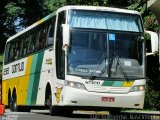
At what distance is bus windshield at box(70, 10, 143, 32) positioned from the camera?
58.1 ft

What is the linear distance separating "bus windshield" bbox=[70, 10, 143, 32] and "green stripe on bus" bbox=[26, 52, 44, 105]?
123 inches

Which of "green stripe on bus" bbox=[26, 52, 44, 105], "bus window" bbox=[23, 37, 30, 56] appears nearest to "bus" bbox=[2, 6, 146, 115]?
"green stripe on bus" bbox=[26, 52, 44, 105]

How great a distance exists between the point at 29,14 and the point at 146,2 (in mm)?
24465

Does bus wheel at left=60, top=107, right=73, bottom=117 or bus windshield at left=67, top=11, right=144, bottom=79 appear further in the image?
bus wheel at left=60, top=107, right=73, bottom=117

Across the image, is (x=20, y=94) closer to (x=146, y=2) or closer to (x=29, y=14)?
(x=146, y=2)

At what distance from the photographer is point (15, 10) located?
45.7 m

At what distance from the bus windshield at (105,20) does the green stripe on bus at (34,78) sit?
10.2ft

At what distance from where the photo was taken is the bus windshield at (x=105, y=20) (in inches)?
697

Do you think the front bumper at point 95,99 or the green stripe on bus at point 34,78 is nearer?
the front bumper at point 95,99

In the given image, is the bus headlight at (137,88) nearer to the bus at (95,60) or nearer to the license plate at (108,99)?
the bus at (95,60)

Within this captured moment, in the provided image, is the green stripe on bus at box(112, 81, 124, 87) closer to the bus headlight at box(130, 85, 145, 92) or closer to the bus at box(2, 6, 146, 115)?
the bus at box(2, 6, 146, 115)

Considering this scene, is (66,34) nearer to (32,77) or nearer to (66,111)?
(66,111)

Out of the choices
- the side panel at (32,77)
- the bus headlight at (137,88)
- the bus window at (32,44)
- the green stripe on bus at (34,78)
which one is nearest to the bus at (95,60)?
the bus headlight at (137,88)

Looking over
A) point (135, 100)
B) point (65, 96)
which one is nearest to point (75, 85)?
point (65, 96)
